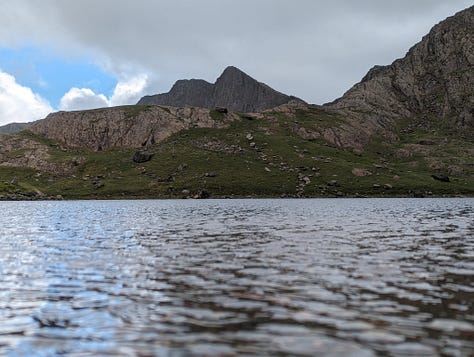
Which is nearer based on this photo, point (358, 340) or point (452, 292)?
point (358, 340)

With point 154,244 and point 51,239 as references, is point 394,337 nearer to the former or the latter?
point 154,244

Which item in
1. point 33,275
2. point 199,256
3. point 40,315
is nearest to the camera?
point 40,315

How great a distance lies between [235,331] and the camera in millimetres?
14711

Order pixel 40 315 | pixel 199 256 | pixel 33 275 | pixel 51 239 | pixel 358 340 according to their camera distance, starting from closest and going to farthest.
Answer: pixel 358 340 < pixel 40 315 < pixel 33 275 < pixel 199 256 < pixel 51 239

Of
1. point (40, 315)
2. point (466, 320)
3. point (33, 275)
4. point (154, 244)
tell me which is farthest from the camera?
point (154, 244)

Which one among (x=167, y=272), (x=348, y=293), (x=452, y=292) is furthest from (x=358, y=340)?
(x=167, y=272)

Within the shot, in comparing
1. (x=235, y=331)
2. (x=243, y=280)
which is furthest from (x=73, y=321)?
(x=243, y=280)

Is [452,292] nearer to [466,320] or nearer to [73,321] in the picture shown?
[466,320]

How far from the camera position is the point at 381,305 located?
17.9m

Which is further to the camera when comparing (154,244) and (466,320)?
(154,244)

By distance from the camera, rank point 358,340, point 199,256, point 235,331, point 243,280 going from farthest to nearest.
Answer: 1. point 199,256
2. point 243,280
3. point 235,331
4. point 358,340

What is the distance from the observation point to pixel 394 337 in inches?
548

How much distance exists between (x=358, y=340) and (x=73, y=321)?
9664 mm

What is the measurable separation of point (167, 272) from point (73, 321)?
9911 mm
